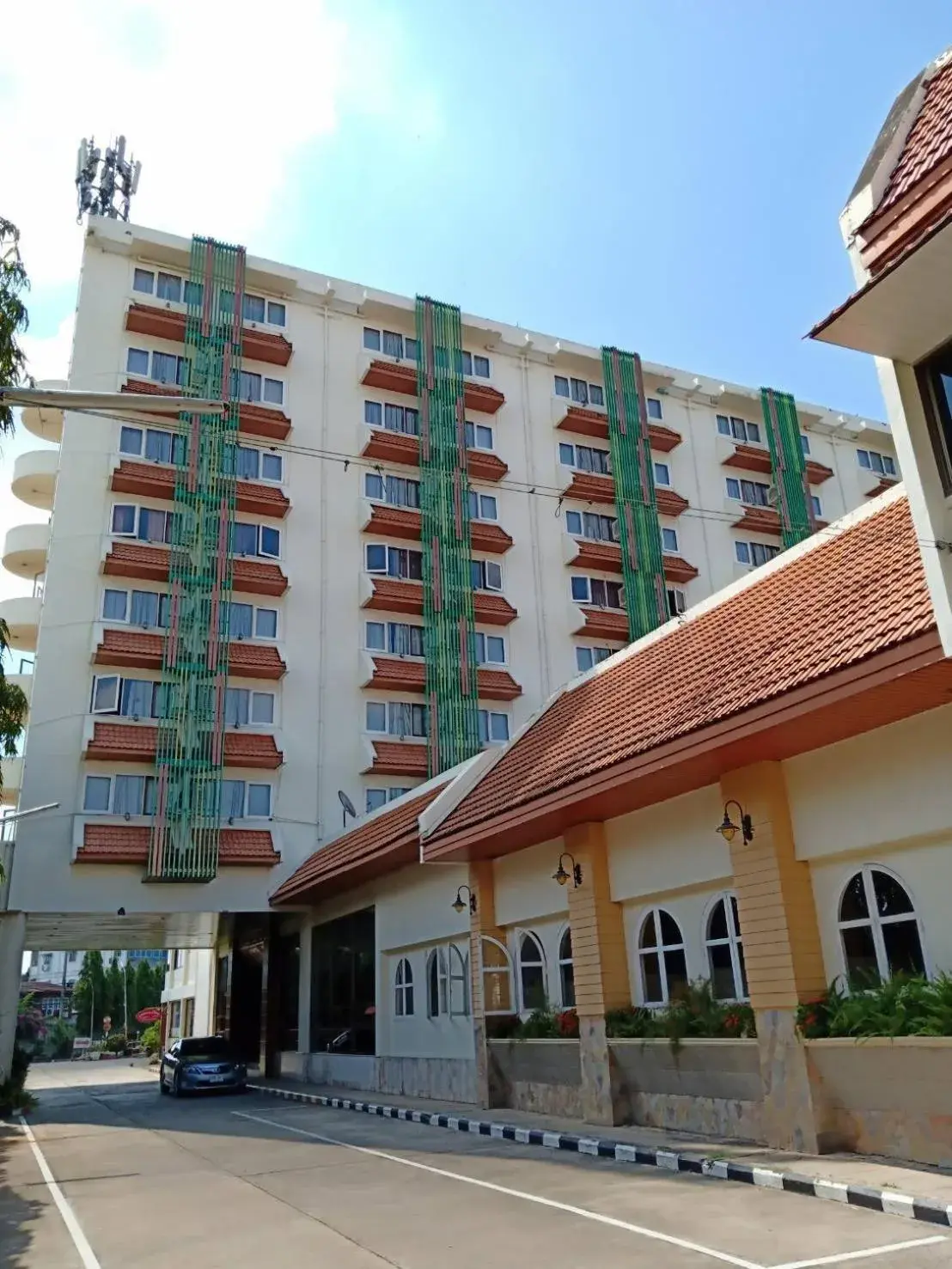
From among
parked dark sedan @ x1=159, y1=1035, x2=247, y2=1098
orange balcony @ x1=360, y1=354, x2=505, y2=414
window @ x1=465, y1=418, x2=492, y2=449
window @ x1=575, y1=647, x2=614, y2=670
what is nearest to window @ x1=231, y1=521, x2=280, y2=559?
orange balcony @ x1=360, y1=354, x2=505, y2=414

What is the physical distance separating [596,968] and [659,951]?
0.98 metres

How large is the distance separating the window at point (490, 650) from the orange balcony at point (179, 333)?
11.8 meters

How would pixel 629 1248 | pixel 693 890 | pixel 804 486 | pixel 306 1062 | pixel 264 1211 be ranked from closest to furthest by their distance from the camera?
pixel 629 1248 → pixel 264 1211 → pixel 693 890 → pixel 306 1062 → pixel 804 486

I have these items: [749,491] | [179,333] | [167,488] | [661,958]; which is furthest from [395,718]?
[661,958]

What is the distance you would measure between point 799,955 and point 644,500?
29234mm

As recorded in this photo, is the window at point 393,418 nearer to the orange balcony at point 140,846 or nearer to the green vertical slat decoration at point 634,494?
the green vertical slat decoration at point 634,494

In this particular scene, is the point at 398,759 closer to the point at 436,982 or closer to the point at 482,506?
the point at 482,506

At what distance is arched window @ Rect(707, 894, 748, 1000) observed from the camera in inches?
476

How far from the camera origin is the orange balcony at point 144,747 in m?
27.3

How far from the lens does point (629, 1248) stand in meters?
6.88

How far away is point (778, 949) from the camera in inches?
423

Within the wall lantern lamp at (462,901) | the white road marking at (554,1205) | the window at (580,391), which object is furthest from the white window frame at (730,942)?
the window at (580,391)

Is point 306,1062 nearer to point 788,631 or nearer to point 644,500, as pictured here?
point 788,631

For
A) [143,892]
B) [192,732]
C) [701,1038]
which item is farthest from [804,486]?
[701,1038]
